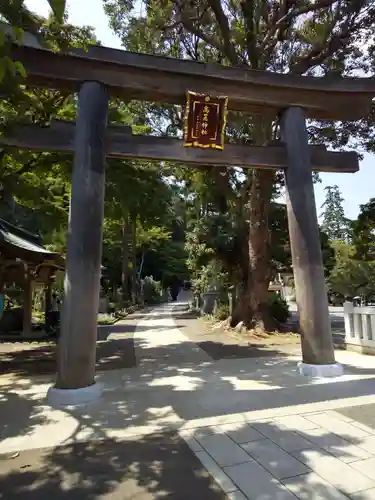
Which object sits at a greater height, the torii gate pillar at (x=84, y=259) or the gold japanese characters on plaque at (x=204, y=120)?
the gold japanese characters on plaque at (x=204, y=120)

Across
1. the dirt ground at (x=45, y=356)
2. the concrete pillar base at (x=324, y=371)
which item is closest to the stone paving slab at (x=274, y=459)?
the concrete pillar base at (x=324, y=371)

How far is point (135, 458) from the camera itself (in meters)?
3.33

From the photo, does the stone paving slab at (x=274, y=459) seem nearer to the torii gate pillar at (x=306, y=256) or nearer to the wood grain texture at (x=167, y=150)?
the torii gate pillar at (x=306, y=256)

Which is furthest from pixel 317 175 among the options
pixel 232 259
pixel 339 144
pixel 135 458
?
pixel 135 458

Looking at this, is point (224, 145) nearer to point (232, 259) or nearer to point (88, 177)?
point (88, 177)

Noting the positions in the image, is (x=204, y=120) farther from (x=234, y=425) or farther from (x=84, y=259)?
(x=234, y=425)

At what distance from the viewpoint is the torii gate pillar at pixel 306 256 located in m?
6.09

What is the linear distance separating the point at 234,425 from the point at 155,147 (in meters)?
4.39

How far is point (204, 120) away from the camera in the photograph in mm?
6297

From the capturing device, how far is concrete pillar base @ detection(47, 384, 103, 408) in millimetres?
4891

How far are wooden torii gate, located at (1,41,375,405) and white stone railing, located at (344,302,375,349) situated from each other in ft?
8.48

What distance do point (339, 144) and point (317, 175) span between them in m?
3.00

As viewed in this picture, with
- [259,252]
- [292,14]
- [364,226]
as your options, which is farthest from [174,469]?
[364,226]

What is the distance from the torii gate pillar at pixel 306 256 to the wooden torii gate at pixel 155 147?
0.02 metres
